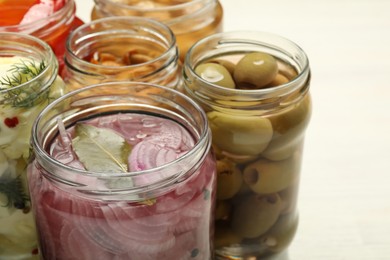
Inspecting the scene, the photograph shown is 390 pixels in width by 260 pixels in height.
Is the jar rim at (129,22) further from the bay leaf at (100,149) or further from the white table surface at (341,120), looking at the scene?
the white table surface at (341,120)

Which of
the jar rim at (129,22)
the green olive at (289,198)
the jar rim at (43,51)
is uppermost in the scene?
the jar rim at (43,51)

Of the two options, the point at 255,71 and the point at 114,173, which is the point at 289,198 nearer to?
the point at 255,71

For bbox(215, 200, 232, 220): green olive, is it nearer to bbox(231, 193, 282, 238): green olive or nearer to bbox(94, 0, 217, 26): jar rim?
bbox(231, 193, 282, 238): green olive

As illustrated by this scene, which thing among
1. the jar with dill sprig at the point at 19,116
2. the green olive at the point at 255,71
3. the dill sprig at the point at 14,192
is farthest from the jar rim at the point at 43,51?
the green olive at the point at 255,71

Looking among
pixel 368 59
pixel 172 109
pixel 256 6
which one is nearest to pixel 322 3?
pixel 256 6

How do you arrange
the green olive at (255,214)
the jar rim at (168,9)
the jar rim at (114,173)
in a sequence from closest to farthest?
1. the jar rim at (114,173)
2. the green olive at (255,214)
3. the jar rim at (168,9)

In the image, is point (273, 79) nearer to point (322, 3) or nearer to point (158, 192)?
point (158, 192)

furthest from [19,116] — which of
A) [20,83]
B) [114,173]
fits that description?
[114,173]
